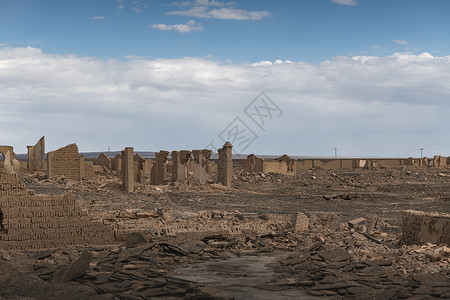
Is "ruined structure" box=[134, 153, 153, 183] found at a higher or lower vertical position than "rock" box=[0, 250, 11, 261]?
higher

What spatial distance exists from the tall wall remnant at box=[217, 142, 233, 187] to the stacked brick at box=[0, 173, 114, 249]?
18704mm

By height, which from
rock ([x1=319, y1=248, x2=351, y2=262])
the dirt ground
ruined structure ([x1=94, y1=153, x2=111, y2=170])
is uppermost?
ruined structure ([x1=94, y1=153, x2=111, y2=170])

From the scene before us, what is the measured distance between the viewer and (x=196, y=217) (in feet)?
53.8

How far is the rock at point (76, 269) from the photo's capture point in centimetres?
852

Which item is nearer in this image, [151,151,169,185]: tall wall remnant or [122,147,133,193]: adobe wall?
[122,147,133,193]: adobe wall

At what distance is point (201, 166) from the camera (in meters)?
31.5

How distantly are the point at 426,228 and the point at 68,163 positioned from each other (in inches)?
881

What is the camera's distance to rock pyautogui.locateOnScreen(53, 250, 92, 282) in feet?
27.9

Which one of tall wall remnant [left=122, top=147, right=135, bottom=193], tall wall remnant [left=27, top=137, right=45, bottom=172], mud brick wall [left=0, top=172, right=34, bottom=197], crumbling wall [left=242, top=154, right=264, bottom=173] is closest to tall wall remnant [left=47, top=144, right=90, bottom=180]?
tall wall remnant [left=122, top=147, right=135, bottom=193]

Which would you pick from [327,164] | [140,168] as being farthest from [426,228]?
[327,164]

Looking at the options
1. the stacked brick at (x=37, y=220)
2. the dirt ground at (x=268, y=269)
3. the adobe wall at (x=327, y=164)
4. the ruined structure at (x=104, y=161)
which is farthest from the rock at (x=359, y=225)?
the adobe wall at (x=327, y=164)

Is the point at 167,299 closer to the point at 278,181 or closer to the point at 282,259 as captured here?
the point at 282,259

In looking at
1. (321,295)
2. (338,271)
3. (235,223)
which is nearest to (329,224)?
(235,223)

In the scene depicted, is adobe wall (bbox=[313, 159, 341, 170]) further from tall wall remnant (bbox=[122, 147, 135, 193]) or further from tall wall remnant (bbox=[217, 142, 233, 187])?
tall wall remnant (bbox=[122, 147, 135, 193])
